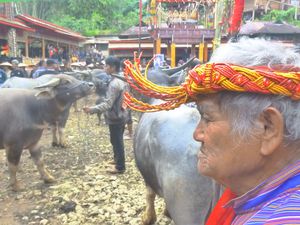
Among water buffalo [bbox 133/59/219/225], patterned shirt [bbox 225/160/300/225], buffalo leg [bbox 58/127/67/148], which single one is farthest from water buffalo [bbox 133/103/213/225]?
buffalo leg [bbox 58/127/67/148]

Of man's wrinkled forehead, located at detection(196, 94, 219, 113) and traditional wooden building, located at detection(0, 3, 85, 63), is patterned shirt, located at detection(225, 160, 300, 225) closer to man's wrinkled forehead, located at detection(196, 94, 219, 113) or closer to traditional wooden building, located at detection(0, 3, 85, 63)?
man's wrinkled forehead, located at detection(196, 94, 219, 113)

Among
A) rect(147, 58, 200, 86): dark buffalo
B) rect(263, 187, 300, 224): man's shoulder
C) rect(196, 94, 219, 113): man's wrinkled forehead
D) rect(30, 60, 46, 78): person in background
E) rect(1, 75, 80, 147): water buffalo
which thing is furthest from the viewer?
rect(30, 60, 46, 78): person in background

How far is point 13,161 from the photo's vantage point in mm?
5328

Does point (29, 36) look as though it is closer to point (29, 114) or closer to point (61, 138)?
point (61, 138)

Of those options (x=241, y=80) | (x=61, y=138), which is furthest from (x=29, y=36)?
(x=241, y=80)

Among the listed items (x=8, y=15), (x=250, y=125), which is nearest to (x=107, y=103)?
(x=250, y=125)

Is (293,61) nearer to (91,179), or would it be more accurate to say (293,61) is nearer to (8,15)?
(91,179)

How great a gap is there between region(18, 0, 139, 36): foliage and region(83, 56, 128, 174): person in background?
31891 mm

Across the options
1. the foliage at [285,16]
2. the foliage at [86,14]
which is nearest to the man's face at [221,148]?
the foliage at [285,16]

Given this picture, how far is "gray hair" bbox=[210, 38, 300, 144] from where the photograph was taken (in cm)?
113

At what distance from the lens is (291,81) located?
112 centimetres

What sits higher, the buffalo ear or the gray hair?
the gray hair

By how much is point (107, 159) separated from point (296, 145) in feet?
19.6

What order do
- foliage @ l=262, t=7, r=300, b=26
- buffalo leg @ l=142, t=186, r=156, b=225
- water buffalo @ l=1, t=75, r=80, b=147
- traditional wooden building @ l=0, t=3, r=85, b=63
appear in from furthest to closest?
foliage @ l=262, t=7, r=300, b=26 → traditional wooden building @ l=0, t=3, r=85, b=63 → water buffalo @ l=1, t=75, r=80, b=147 → buffalo leg @ l=142, t=186, r=156, b=225
